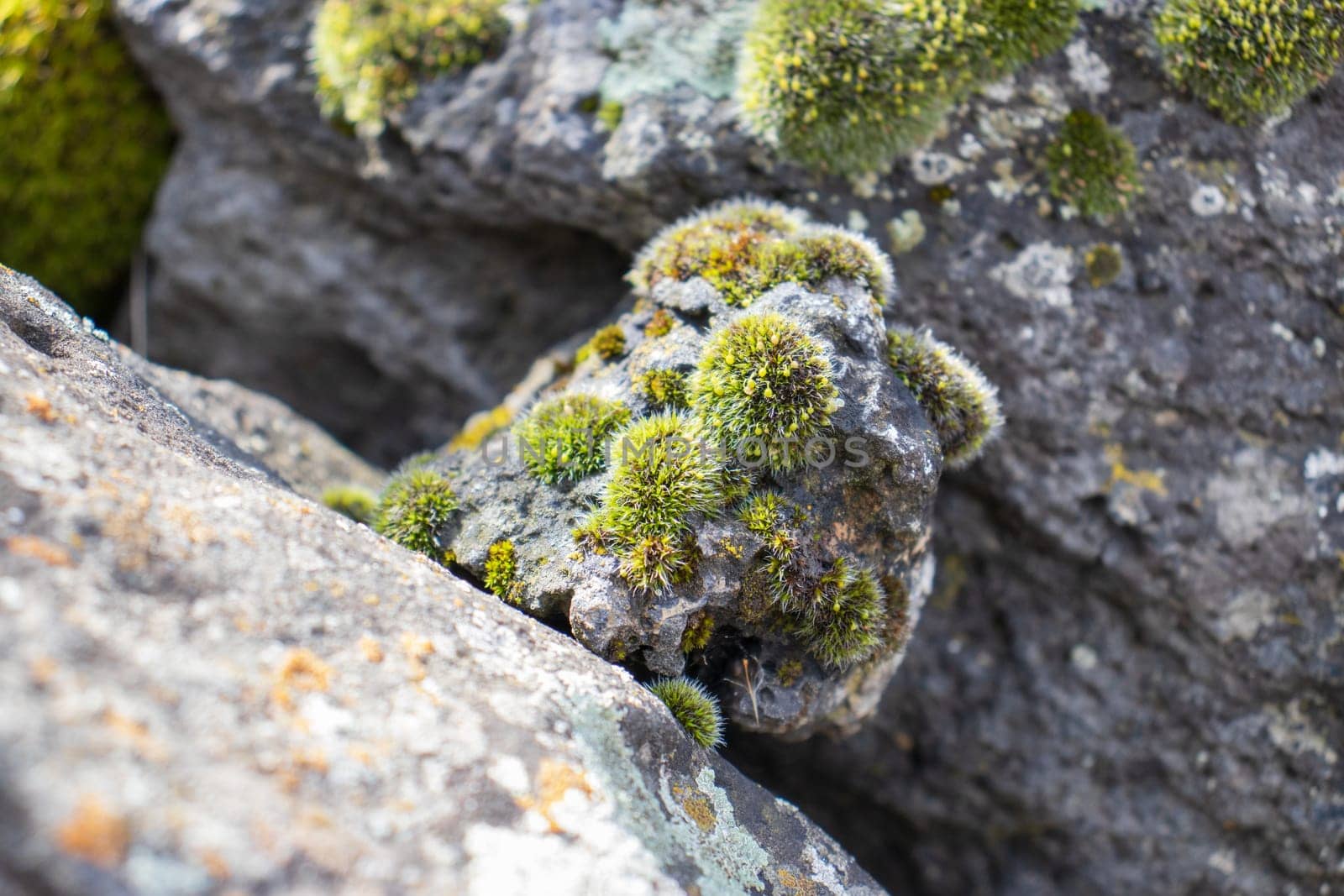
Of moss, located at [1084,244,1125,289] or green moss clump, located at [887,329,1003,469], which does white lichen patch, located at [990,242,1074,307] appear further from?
green moss clump, located at [887,329,1003,469]

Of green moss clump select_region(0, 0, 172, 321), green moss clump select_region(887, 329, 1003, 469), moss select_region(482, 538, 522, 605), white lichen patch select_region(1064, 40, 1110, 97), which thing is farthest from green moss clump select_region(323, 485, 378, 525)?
white lichen patch select_region(1064, 40, 1110, 97)

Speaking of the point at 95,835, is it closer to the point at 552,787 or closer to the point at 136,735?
the point at 136,735

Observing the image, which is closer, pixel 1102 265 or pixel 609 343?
pixel 609 343

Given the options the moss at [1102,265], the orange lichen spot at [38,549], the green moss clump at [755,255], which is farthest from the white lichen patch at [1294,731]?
the orange lichen spot at [38,549]

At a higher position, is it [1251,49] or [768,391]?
[1251,49]

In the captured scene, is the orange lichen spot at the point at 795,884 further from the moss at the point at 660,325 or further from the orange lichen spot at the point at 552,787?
the moss at the point at 660,325

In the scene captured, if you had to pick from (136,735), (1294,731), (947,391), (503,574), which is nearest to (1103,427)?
(947,391)
